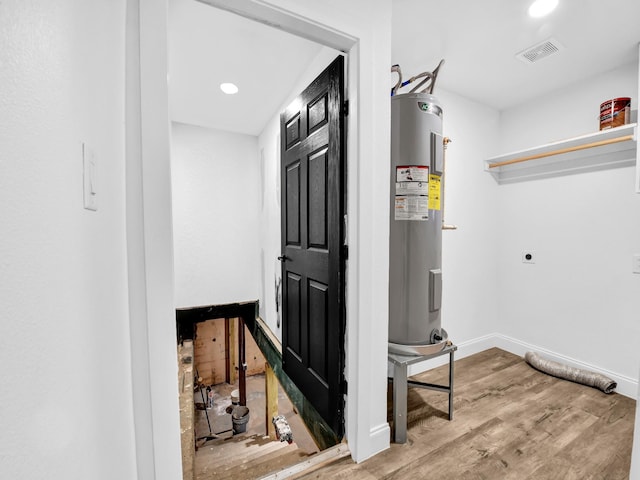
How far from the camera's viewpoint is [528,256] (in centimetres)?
263

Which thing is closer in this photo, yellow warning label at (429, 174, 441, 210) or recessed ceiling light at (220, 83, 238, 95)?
yellow warning label at (429, 174, 441, 210)

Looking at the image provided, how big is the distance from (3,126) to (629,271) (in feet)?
10.3

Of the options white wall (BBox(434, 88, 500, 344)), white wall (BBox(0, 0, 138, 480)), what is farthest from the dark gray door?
white wall (BBox(434, 88, 500, 344))

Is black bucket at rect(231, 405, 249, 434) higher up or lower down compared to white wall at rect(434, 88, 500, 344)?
lower down

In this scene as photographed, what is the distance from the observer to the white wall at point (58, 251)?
32 cm

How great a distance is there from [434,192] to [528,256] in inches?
64.6

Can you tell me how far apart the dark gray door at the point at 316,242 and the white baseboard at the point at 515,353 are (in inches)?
24.5

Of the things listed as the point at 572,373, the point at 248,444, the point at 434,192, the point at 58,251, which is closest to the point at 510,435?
the point at 572,373

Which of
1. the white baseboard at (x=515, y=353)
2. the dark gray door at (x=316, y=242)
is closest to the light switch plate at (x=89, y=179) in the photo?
the dark gray door at (x=316, y=242)

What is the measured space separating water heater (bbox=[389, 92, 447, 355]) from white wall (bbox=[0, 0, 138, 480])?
134 centimetres

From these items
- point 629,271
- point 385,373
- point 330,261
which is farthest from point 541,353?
point 330,261

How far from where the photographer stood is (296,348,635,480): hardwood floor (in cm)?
139

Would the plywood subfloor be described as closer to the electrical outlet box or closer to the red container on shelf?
the electrical outlet box

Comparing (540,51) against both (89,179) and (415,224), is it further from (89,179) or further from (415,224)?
(89,179)
